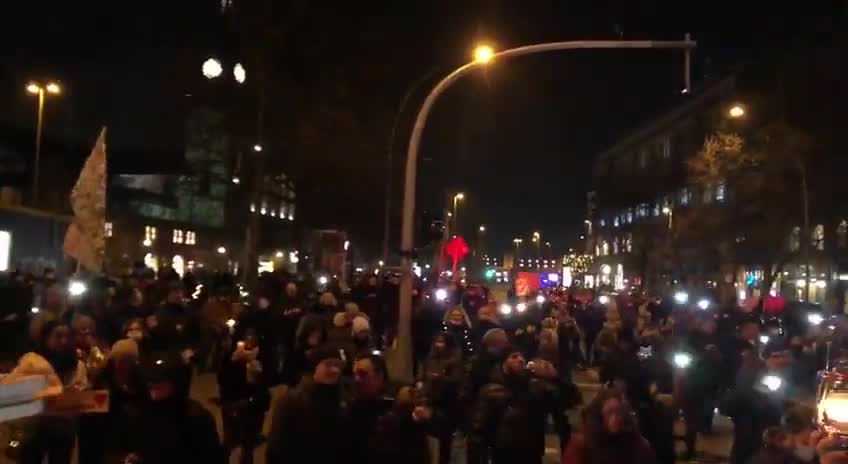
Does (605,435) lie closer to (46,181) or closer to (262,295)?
(262,295)

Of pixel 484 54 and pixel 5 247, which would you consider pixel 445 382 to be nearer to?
pixel 484 54

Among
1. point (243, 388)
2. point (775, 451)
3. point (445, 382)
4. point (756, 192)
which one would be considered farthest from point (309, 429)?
point (756, 192)

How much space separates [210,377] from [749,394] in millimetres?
11734

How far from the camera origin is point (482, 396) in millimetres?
9625

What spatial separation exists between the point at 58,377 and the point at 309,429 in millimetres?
2310

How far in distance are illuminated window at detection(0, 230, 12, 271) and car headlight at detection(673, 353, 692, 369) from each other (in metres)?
29.2

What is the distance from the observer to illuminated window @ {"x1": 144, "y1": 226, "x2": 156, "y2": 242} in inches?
2643

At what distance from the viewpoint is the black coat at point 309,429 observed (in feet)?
23.4

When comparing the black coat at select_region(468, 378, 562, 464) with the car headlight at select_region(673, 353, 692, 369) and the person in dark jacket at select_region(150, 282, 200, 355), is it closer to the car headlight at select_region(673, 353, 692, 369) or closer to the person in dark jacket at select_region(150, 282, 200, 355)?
the person in dark jacket at select_region(150, 282, 200, 355)

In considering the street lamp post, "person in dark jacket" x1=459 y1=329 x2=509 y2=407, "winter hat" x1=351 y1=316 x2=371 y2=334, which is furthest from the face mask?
the street lamp post

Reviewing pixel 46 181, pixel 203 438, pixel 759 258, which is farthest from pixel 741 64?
pixel 203 438

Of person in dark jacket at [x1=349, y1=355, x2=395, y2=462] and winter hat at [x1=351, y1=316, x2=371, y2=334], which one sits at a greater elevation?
winter hat at [x1=351, y1=316, x2=371, y2=334]

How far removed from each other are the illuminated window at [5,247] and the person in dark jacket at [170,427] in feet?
111

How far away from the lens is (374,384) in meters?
7.77
